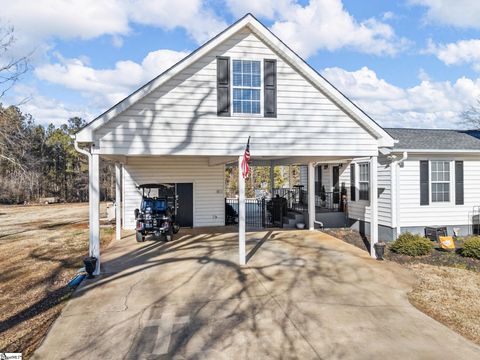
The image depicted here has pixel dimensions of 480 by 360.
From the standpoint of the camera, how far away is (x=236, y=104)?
29.9ft

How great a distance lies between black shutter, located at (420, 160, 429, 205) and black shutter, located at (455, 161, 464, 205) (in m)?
1.27

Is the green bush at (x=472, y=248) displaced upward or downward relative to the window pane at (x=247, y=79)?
downward

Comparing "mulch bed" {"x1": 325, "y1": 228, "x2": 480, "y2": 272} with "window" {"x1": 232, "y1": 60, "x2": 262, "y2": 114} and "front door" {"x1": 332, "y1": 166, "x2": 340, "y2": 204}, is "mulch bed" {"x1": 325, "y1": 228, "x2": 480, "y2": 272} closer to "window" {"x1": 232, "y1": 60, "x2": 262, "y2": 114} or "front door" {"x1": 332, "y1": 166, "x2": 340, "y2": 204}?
"front door" {"x1": 332, "y1": 166, "x2": 340, "y2": 204}

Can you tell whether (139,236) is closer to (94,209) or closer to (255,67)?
(94,209)

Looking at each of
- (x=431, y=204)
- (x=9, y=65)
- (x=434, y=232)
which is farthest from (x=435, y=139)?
(x=9, y=65)

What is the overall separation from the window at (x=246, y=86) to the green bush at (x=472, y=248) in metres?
7.17

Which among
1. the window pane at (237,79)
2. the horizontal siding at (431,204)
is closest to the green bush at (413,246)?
the horizontal siding at (431,204)

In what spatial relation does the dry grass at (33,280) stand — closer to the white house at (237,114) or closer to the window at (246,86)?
the white house at (237,114)

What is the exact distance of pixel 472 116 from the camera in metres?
31.9

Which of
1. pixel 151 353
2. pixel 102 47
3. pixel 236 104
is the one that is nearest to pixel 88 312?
pixel 151 353

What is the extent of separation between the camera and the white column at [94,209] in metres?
8.08

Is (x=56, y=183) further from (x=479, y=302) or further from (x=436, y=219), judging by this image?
(x=479, y=302)

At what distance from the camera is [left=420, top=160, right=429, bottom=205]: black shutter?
12.5 m

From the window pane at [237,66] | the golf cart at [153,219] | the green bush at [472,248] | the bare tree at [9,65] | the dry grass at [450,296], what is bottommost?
the dry grass at [450,296]
